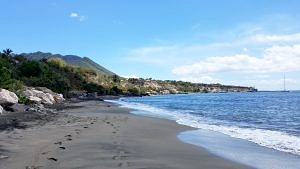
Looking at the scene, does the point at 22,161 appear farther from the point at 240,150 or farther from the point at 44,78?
the point at 44,78

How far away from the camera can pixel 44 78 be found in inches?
3706

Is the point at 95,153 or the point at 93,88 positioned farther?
the point at 93,88

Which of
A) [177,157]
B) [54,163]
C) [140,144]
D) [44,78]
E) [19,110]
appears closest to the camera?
[54,163]

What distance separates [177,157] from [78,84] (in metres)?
144

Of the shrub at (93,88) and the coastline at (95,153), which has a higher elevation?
the shrub at (93,88)

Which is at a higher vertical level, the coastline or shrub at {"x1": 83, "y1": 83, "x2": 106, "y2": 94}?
shrub at {"x1": 83, "y1": 83, "x2": 106, "y2": 94}

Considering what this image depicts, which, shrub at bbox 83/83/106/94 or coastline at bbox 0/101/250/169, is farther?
shrub at bbox 83/83/106/94

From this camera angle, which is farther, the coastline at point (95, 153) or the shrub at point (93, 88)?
the shrub at point (93, 88)

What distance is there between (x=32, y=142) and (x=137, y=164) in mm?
6161

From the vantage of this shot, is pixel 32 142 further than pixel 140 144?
No

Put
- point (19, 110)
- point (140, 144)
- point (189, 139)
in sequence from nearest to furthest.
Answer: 1. point (140, 144)
2. point (189, 139)
3. point (19, 110)

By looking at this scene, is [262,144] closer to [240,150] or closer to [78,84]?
[240,150]

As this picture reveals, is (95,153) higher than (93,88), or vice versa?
(93,88)

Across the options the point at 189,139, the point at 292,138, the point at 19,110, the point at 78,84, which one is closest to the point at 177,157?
the point at 189,139
